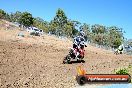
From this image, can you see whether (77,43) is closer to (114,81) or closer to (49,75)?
(49,75)

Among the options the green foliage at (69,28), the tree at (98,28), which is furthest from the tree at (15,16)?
the tree at (98,28)

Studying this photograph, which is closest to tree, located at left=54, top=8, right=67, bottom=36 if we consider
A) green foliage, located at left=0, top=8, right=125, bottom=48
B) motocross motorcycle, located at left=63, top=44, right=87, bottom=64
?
green foliage, located at left=0, top=8, right=125, bottom=48

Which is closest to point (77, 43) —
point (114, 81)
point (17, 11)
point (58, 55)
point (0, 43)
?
point (58, 55)

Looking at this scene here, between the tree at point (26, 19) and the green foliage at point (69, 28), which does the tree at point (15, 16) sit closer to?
the green foliage at point (69, 28)

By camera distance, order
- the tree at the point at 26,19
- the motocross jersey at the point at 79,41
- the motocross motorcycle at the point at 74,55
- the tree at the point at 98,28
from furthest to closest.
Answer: the tree at the point at 98,28
the tree at the point at 26,19
the motocross jersey at the point at 79,41
the motocross motorcycle at the point at 74,55

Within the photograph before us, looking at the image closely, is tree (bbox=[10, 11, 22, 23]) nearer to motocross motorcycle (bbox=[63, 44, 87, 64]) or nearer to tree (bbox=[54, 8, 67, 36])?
tree (bbox=[54, 8, 67, 36])

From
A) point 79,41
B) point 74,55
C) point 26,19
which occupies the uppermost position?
point 26,19

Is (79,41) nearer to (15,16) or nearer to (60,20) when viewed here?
(60,20)

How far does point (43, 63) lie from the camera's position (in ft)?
63.2

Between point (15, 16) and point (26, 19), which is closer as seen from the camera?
point (26, 19)

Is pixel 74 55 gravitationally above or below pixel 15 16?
below

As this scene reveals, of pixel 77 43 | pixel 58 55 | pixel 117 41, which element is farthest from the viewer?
pixel 117 41

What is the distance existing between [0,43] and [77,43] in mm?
8775

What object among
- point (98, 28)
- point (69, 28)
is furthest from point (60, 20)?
point (98, 28)
